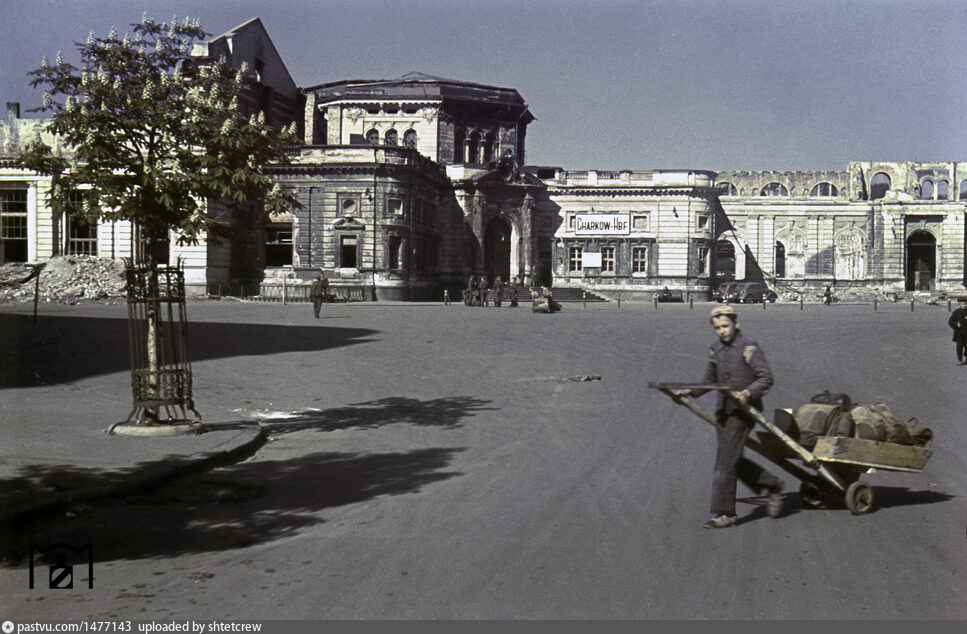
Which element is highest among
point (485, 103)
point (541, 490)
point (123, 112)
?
point (485, 103)

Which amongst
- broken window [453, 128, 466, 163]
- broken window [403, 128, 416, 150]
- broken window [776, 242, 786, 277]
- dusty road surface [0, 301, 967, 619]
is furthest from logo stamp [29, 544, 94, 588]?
broken window [776, 242, 786, 277]

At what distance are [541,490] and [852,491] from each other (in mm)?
2409

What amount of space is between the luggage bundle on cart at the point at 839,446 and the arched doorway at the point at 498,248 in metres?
51.9

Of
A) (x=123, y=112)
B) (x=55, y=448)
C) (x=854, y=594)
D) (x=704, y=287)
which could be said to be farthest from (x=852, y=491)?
Result: (x=704, y=287)

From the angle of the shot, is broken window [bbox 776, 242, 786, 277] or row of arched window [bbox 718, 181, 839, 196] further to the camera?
row of arched window [bbox 718, 181, 839, 196]

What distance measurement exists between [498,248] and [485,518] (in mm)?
52882

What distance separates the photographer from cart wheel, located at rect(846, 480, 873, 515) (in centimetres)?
640

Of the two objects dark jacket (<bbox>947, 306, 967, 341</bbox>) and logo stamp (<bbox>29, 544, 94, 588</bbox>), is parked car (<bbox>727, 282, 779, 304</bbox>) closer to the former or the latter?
dark jacket (<bbox>947, 306, 967, 341</bbox>)

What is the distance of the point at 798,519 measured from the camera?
6.38 meters

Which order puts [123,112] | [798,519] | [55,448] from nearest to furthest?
1. [798,519]
2. [55,448]
3. [123,112]

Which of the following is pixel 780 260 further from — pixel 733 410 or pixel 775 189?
pixel 733 410

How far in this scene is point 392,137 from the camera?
57156mm

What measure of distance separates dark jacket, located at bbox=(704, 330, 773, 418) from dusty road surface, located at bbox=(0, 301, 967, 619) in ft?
2.98

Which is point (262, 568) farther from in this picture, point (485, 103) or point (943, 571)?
point (485, 103)
